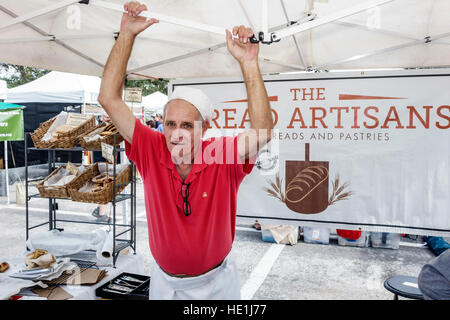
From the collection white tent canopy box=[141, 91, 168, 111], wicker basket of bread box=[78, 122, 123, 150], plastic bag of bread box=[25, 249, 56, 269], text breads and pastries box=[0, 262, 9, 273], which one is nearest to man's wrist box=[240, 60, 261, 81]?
wicker basket of bread box=[78, 122, 123, 150]

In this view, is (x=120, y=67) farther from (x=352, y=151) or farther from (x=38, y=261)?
(x=352, y=151)

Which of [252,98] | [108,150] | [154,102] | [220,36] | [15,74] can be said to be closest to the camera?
[252,98]

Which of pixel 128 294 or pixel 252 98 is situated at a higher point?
pixel 252 98

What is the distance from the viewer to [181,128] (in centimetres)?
162

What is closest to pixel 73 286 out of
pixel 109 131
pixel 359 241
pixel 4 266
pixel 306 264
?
pixel 4 266

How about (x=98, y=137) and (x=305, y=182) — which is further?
(x=305, y=182)

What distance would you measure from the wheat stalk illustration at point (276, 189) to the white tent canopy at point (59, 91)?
25.0 feet

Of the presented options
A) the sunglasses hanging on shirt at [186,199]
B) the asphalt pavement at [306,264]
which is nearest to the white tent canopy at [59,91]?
the asphalt pavement at [306,264]

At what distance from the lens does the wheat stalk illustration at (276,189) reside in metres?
3.53

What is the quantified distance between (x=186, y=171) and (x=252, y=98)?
1.63 ft

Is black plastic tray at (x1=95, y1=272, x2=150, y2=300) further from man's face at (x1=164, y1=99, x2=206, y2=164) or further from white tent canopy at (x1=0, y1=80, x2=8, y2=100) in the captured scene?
white tent canopy at (x1=0, y1=80, x2=8, y2=100)

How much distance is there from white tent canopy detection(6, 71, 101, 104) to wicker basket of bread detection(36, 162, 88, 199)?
6.56m

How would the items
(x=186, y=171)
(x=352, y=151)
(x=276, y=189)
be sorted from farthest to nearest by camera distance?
(x=276, y=189), (x=352, y=151), (x=186, y=171)

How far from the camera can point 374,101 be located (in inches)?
127
